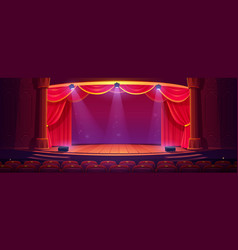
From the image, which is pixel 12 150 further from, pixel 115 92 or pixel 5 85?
pixel 115 92

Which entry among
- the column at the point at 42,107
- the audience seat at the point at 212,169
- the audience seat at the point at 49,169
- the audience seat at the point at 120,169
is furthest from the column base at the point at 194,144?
the audience seat at the point at 49,169

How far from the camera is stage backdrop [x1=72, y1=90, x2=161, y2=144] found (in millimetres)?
14859

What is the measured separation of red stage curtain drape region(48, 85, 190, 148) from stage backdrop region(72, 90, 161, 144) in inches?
29.8

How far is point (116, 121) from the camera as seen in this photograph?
15.0m

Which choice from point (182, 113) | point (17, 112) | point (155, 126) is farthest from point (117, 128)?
point (17, 112)

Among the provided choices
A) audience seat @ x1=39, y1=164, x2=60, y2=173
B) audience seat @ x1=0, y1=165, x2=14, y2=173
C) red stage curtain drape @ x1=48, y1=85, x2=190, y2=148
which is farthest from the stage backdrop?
audience seat @ x1=39, y1=164, x2=60, y2=173

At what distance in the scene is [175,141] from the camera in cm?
1407

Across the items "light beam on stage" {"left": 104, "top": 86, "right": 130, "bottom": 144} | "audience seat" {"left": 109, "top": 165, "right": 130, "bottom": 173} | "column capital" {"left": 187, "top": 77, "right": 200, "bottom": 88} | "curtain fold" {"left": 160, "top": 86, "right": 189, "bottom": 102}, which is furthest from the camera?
"light beam on stage" {"left": 104, "top": 86, "right": 130, "bottom": 144}

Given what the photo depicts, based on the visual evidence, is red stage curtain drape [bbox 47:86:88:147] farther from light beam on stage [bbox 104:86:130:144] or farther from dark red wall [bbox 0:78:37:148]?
light beam on stage [bbox 104:86:130:144]

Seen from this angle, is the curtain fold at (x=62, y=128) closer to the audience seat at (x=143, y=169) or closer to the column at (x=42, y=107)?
the column at (x=42, y=107)

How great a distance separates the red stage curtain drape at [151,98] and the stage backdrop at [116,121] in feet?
2.48

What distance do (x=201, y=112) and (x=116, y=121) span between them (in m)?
4.61

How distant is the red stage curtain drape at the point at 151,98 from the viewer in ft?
39.8

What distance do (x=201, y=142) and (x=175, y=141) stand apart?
1817 millimetres
